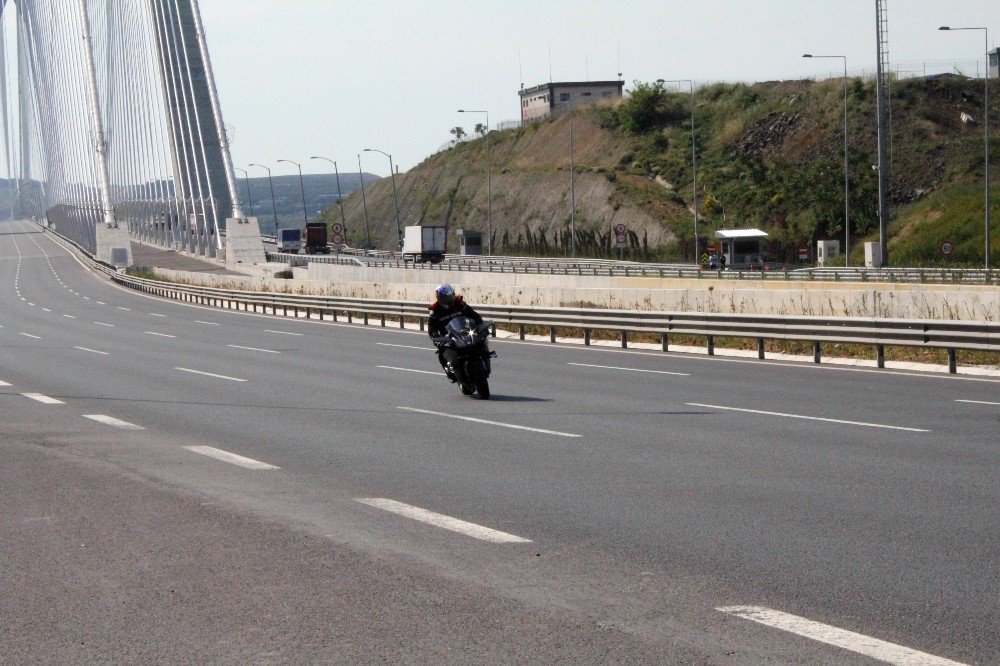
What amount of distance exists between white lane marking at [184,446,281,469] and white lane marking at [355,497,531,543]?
→ 6.74ft

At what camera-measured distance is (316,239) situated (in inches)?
4456

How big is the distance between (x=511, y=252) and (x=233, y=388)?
83604 millimetres

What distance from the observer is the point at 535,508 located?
8.89 metres

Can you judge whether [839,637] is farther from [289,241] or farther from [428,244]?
[289,241]

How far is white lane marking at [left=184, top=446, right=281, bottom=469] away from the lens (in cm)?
1117

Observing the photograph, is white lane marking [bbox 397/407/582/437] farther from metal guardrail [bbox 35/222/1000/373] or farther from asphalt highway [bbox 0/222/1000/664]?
metal guardrail [bbox 35/222/1000/373]

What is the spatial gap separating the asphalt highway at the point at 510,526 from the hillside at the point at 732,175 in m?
46.2

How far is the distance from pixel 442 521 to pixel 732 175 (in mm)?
89637

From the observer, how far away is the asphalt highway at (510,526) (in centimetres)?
574

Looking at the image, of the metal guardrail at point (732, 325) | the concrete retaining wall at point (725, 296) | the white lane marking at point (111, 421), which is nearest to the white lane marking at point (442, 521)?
the white lane marking at point (111, 421)

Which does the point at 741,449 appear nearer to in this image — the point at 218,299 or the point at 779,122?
Answer: the point at 218,299

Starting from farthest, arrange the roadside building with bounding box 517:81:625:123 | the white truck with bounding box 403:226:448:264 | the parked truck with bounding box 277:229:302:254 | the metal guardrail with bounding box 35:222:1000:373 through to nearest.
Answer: the roadside building with bounding box 517:81:625:123
the parked truck with bounding box 277:229:302:254
the white truck with bounding box 403:226:448:264
the metal guardrail with bounding box 35:222:1000:373

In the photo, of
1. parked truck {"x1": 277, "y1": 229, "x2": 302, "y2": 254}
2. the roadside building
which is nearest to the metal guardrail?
parked truck {"x1": 277, "y1": 229, "x2": 302, "y2": 254}

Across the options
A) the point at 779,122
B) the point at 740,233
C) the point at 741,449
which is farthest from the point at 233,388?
the point at 779,122
